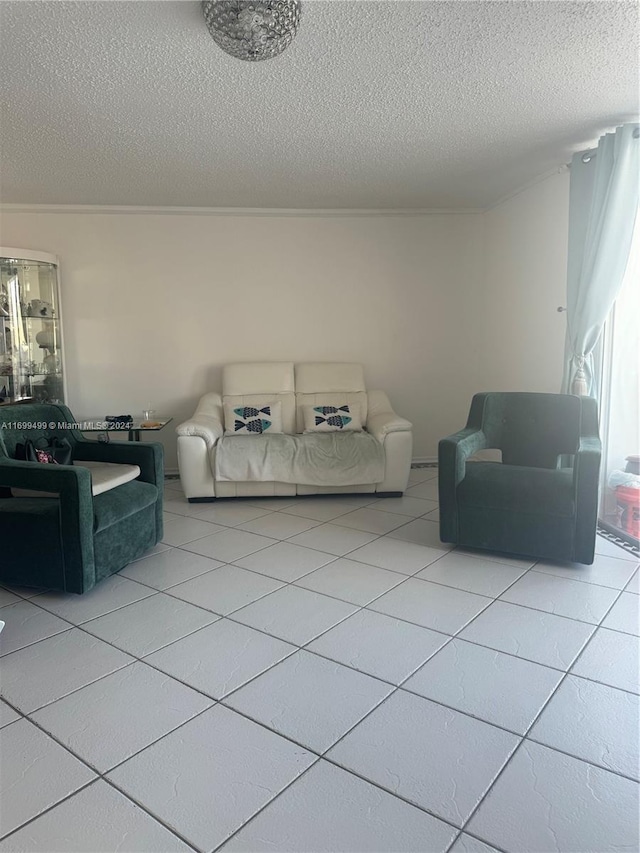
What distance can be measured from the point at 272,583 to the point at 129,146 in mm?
2693

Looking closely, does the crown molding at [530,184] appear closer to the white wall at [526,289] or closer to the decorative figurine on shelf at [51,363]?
the white wall at [526,289]

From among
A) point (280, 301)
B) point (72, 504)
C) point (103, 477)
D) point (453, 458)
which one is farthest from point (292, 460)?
point (72, 504)

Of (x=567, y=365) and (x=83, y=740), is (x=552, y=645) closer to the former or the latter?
(x=83, y=740)

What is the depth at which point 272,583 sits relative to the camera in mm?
2807

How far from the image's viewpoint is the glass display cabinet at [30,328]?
4547 millimetres

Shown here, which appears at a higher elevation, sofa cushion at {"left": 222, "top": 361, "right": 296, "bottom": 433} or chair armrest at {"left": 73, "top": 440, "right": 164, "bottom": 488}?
sofa cushion at {"left": 222, "top": 361, "right": 296, "bottom": 433}

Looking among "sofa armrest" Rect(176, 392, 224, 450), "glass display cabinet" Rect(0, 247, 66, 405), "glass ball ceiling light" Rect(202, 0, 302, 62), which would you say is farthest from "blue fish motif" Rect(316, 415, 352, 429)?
"glass ball ceiling light" Rect(202, 0, 302, 62)

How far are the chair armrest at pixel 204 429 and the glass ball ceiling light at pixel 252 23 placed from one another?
2527mm

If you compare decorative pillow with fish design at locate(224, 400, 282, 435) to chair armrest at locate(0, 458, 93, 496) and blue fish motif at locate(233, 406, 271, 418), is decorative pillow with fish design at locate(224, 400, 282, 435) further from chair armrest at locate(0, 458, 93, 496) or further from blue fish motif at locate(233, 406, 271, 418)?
chair armrest at locate(0, 458, 93, 496)

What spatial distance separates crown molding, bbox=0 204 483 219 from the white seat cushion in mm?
2547

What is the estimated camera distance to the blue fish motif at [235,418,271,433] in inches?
179

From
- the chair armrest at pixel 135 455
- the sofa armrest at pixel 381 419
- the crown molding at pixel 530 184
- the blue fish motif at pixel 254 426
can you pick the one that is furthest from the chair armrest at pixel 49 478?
the crown molding at pixel 530 184

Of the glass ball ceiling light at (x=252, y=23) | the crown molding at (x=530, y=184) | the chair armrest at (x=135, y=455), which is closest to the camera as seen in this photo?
the glass ball ceiling light at (x=252, y=23)

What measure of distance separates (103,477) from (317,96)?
2193mm
